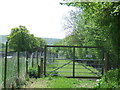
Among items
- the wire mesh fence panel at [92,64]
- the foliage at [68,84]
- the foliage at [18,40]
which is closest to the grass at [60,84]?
the foliage at [68,84]

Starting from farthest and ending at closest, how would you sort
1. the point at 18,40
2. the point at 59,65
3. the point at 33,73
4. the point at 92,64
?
1. the point at 59,65
2. the point at 92,64
3. the point at 18,40
4. the point at 33,73

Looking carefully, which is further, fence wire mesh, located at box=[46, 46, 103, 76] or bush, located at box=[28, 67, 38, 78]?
fence wire mesh, located at box=[46, 46, 103, 76]

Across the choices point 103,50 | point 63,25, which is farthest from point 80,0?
point 63,25

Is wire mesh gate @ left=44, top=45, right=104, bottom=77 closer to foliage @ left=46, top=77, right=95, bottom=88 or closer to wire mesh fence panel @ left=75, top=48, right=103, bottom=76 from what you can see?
wire mesh fence panel @ left=75, top=48, right=103, bottom=76

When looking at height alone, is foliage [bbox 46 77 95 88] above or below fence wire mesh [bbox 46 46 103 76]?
below

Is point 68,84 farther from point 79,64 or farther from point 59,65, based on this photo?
point 59,65

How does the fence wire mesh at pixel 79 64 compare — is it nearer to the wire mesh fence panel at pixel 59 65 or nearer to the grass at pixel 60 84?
the wire mesh fence panel at pixel 59 65

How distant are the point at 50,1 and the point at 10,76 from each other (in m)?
1.77

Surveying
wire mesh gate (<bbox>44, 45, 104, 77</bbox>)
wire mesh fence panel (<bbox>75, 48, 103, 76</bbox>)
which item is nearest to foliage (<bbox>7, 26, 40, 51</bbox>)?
wire mesh gate (<bbox>44, 45, 104, 77</bbox>)

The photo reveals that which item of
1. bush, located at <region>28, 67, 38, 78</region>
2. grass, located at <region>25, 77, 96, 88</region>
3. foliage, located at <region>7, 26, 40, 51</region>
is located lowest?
grass, located at <region>25, 77, 96, 88</region>

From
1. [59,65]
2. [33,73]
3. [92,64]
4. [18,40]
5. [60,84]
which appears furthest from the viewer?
[59,65]

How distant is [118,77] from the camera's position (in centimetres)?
430

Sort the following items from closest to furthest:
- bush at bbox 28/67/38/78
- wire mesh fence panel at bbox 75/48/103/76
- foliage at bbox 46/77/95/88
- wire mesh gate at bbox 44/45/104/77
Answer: foliage at bbox 46/77/95/88 → bush at bbox 28/67/38/78 → wire mesh gate at bbox 44/45/104/77 → wire mesh fence panel at bbox 75/48/103/76

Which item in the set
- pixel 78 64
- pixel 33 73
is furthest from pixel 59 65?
pixel 33 73
